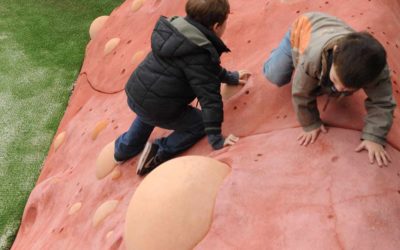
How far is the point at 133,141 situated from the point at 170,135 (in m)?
0.23

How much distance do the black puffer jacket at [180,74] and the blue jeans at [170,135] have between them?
45 mm

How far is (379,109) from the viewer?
5.58 feet

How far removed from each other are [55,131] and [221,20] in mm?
2407

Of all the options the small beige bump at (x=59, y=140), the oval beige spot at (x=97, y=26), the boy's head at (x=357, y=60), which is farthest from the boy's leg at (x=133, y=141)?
the oval beige spot at (x=97, y=26)

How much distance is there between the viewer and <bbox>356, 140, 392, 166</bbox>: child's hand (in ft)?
5.57

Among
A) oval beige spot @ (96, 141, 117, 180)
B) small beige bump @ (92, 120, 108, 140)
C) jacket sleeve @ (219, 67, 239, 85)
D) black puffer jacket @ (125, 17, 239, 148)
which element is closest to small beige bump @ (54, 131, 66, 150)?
small beige bump @ (92, 120, 108, 140)

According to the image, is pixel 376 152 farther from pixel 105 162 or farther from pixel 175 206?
pixel 105 162

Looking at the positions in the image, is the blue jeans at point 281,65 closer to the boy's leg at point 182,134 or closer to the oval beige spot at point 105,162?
the boy's leg at point 182,134

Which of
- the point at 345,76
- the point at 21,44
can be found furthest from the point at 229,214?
the point at 21,44

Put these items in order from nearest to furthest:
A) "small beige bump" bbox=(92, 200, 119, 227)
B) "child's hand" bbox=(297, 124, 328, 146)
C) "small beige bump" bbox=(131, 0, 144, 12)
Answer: "child's hand" bbox=(297, 124, 328, 146) < "small beige bump" bbox=(92, 200, 119, 227) < "small beige bump" bbox=(131, 0, 144, 12)

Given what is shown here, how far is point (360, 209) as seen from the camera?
158 centimetres

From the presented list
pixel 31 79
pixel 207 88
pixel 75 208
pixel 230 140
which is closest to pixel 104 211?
pixel 75 208

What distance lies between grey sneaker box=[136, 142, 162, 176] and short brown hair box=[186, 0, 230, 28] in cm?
71

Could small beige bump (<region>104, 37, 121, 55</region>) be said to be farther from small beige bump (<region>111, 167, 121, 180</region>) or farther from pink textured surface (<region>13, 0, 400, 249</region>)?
small beige bump (<region>111, 167, 121, 180</region>)
